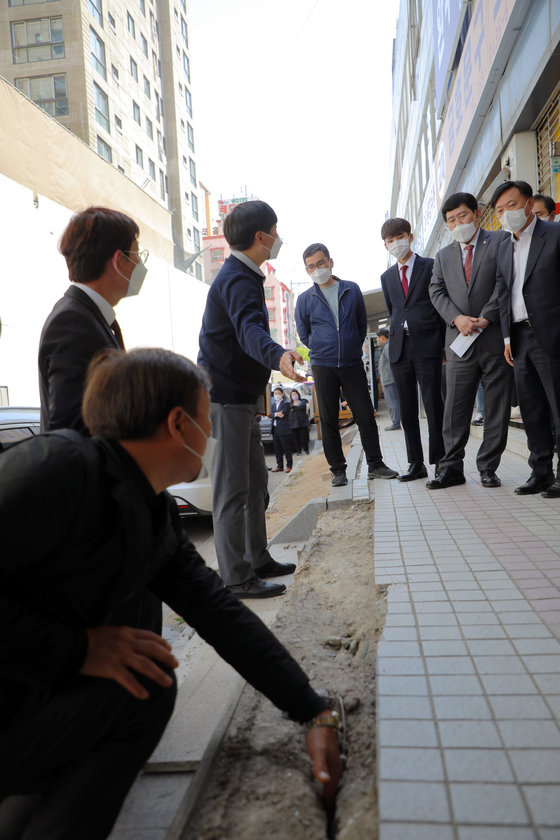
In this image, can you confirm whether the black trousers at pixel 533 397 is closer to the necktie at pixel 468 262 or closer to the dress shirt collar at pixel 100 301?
the necktie at pixel 468 262

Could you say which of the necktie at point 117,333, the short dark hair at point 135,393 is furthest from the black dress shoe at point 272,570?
the short dark hair at point 135,393

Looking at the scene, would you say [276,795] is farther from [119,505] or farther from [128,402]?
[128,402]

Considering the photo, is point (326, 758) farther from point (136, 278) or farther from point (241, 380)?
point (241, 380)

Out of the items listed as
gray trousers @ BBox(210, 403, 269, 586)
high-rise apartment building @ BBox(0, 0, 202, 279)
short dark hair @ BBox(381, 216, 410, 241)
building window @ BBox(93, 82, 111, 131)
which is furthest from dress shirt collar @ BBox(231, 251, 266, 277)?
building window @ BBox(93, 82, 111, 131)

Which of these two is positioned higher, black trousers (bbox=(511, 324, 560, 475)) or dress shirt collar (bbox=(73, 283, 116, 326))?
dress shirt collar (bbox=(73, 283, 116, 326))

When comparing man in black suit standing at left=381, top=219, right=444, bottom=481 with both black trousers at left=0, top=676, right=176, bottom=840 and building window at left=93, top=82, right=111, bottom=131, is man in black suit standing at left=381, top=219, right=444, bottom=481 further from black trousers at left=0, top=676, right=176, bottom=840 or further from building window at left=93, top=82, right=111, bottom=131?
building window at left=93, top=82, right=111, bottom=131

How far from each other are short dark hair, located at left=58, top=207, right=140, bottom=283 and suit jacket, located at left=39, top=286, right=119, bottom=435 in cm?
12

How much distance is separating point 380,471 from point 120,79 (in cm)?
3558

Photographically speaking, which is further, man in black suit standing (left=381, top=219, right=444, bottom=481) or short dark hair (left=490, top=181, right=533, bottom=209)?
man in black suit standing (left=381, top=219, right=444, bottom=481)

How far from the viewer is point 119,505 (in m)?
1.46

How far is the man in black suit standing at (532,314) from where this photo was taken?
4.29 m

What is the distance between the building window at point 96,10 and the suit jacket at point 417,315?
33411 millimetres

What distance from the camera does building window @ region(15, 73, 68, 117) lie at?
29531mm

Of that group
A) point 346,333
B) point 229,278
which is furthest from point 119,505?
point 346,333
